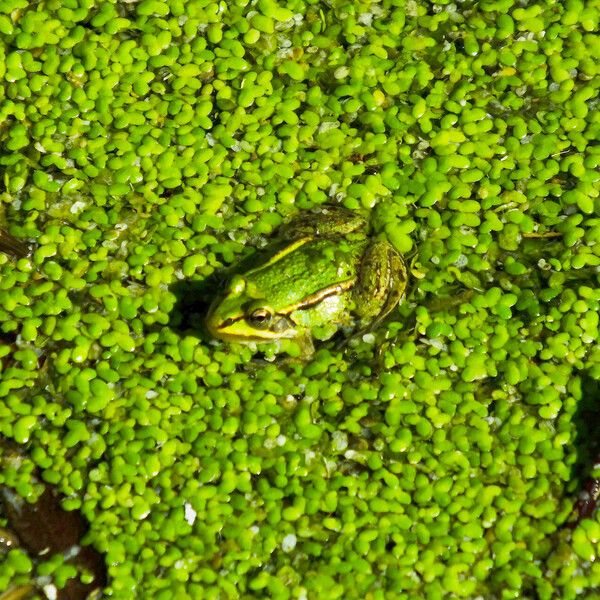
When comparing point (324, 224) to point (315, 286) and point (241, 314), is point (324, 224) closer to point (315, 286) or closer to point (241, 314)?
point (315, 286)

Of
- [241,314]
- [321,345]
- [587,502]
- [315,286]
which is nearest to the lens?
[587,502]

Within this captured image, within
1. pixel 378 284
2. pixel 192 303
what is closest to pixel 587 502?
pixel 378 284

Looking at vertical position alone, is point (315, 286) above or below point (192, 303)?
above

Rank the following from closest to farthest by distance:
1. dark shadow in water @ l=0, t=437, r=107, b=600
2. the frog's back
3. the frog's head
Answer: dark shadow in water @ l=0, t=437, r=107, b=600 < the frog's head < the frog's back

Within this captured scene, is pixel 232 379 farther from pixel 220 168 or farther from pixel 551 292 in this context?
pixel 551 292

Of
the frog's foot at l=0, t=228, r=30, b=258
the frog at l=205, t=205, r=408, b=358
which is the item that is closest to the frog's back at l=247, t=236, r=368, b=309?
the frog at l=205, t=205, r=408, b=358

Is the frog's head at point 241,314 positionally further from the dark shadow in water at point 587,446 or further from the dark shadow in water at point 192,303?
the dark shadow in water at point 587,446

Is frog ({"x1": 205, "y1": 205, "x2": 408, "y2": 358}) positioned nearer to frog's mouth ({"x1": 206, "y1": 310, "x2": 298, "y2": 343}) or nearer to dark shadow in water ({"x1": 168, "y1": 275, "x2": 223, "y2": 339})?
frog's mouth ({"x1": 206, "y1": 310, "x2": 298, "y2": 343})

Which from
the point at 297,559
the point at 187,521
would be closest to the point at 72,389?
the point at 187,521
